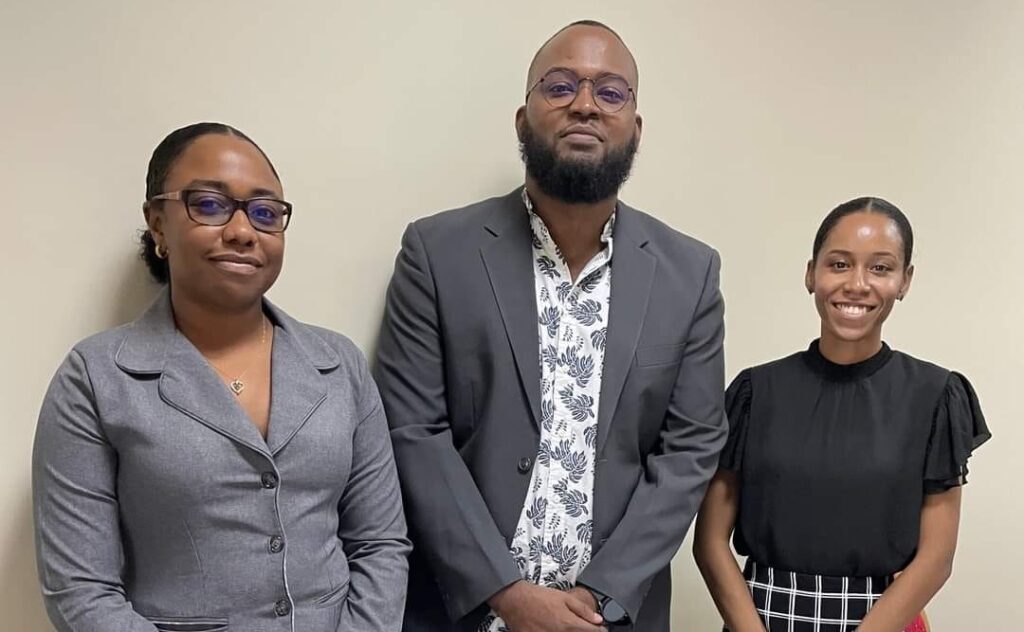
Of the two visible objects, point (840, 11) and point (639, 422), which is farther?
point (840, 11)

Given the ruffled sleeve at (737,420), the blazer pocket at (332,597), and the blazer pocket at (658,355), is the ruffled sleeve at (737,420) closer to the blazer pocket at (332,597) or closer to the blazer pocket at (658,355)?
the blazer pocket at (658,355)

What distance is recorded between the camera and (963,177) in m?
2.61

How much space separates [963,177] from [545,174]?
54.5 inches

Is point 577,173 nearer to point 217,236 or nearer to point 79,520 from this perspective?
point 217,236

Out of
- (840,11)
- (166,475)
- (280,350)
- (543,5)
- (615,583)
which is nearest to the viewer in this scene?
(166,475)

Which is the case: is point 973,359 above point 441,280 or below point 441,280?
below

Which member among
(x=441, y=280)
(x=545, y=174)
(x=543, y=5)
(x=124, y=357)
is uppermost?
(x=543, y=5)

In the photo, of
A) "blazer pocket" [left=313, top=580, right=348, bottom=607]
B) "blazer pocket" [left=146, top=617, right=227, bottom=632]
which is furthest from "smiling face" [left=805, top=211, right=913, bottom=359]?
"blazer pocket" [left=146, top=617, right=227, bottom=632]

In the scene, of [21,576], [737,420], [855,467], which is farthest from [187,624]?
[855,467]

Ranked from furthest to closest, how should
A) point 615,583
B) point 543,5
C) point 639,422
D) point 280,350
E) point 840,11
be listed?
1. point 840,11
2. point 543,5
3. point 639,422
4. point 615,583
5. point 280,350

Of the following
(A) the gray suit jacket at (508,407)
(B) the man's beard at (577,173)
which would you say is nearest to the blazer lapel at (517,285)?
(A) the gray suit jacket at (508,407)

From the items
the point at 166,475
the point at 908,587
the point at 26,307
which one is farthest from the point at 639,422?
the point at 26,307

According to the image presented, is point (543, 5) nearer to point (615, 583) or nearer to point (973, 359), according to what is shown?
point (615, 583)

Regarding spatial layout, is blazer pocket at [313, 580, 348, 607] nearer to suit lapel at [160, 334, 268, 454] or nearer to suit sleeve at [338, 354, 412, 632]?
suit sleeve at [338, 354, 412, 632]
